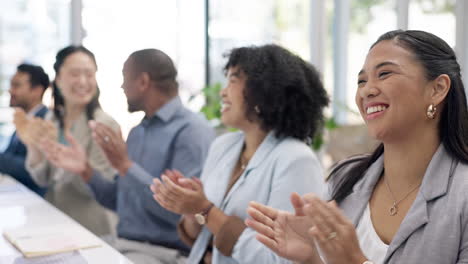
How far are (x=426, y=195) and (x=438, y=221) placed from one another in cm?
7

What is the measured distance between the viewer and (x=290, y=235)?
154 cm

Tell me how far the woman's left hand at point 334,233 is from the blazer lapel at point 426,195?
121mm

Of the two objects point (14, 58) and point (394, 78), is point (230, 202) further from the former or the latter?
point (14, 58)

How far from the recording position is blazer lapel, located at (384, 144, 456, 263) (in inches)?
55.0

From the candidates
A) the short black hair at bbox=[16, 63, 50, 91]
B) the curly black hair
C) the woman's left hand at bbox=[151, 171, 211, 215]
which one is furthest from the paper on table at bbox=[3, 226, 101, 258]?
the short black hair at bbox=[16, 63, 50, 91]

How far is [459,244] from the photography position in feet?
4.45

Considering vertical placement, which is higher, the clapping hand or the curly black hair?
the curly black hair

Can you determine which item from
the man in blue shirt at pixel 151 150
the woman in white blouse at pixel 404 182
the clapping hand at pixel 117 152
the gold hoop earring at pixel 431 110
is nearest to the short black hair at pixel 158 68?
the man in blue shirt at pixel 151 150

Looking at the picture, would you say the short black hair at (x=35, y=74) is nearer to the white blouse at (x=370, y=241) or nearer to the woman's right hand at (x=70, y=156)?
the woman's right hand at (x=70, y=156)

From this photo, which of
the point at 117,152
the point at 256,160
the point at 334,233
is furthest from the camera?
the point at 117,152

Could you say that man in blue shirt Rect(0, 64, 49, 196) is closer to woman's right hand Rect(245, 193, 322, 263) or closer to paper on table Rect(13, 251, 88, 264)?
paper on table Rect(13, 251, 88, 264)

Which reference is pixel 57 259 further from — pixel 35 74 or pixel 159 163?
pixel 35 74

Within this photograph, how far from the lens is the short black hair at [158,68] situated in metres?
2.71

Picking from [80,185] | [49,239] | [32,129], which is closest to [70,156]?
[80,185]
